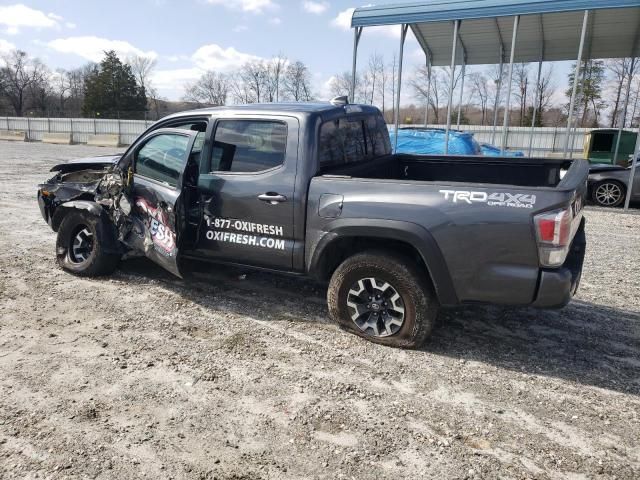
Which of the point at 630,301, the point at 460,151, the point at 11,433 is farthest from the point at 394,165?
the point at 460,151

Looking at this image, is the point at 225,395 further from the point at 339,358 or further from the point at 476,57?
the point at 476,57

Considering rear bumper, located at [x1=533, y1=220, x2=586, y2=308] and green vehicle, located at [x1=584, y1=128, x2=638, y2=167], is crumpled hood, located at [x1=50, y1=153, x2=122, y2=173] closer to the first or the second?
rear bumper, located at [x1=533, y1=220, x2=586, y2=308]

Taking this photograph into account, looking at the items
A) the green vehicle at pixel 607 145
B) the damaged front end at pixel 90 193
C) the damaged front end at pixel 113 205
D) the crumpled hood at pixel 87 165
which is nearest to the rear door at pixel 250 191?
the damaged front end at pixel 113 205

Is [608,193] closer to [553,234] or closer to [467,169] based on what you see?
[467,169]

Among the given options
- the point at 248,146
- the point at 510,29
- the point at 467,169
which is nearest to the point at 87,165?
the point at 248,146

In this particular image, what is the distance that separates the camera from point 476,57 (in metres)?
17.0

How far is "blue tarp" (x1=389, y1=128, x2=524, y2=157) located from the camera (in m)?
12.1

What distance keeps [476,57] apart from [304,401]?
54.9 feet

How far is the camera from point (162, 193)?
15.0 ft

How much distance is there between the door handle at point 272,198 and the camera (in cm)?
409

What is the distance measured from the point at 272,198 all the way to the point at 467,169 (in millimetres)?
2288

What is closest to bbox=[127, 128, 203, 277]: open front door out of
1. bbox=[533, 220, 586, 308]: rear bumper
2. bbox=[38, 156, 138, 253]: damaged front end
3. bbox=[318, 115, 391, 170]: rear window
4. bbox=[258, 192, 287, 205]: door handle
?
bbox=[38, 156, 138, 253]: damaged front end

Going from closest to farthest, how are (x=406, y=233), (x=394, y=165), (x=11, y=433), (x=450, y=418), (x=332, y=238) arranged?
(x=11, y=433) → (x=450, y=418) → (x=406, y=233) → (x=332, y=238) → (x=394, y=165)

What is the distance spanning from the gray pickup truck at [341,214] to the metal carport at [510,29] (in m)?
7.04
